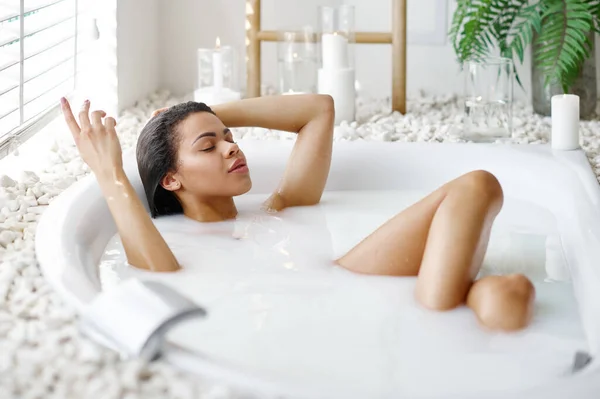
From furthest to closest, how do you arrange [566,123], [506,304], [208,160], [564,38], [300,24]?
[300,24], [564,38], [566,123], [208,160], [506,304]

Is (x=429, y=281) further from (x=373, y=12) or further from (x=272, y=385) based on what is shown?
(x=373, y=12)

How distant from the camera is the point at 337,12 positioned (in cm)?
370

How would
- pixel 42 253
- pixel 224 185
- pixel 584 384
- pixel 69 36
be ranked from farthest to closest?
pixel 69 36 < pixel 224 185 < pixel 42 253 < pixel 584 384

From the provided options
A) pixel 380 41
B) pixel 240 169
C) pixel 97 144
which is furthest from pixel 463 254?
pixel 380 41

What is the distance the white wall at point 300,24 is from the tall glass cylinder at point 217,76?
1.66ft

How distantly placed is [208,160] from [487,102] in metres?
1.40

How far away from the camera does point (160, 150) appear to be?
229 cm

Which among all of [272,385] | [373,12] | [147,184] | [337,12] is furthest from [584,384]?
[373,12]

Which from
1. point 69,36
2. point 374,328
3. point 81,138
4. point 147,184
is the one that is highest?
point 69,36

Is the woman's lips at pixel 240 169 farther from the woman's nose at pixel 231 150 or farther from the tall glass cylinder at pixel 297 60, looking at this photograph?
the tall glass cylinder at pixel 297 60

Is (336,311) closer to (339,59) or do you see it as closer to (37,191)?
(37,191)

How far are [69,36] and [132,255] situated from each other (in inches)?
68.3

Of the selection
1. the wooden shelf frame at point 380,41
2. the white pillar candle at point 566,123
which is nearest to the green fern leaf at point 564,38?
the wooden shelf frame at point 380,41

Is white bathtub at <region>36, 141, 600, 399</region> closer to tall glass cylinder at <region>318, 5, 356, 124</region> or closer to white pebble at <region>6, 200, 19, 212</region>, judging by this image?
white pebble at <region>6, 200, 19, 212</region>
